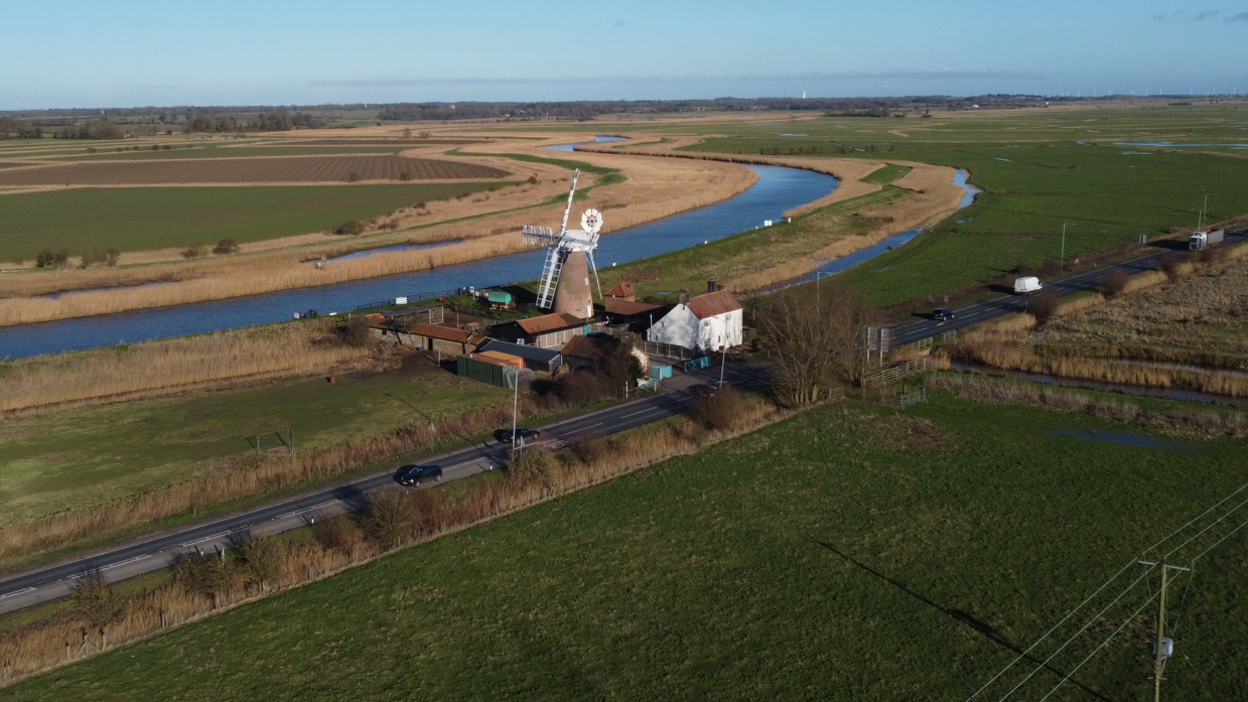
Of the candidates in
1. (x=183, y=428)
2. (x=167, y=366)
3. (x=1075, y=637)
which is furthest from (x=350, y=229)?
(x=1075, y=637)

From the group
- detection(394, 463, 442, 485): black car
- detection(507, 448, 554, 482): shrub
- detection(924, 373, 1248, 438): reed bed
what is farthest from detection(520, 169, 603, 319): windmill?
detection(394, 463, 442, 485): black car

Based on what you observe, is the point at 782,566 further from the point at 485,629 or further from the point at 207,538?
the point at 207,538

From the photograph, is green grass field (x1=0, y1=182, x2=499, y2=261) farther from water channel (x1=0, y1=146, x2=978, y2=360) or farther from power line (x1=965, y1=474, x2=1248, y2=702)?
power line (x1=965, y1=474, x2=1248, y2=702)

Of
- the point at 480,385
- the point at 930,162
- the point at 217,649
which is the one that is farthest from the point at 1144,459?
the point at 930,162

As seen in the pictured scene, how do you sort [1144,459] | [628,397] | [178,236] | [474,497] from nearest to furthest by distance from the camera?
[474,497], [1144,459], [628,397], [178,236]

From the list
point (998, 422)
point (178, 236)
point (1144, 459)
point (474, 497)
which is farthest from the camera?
point (178, 236)
